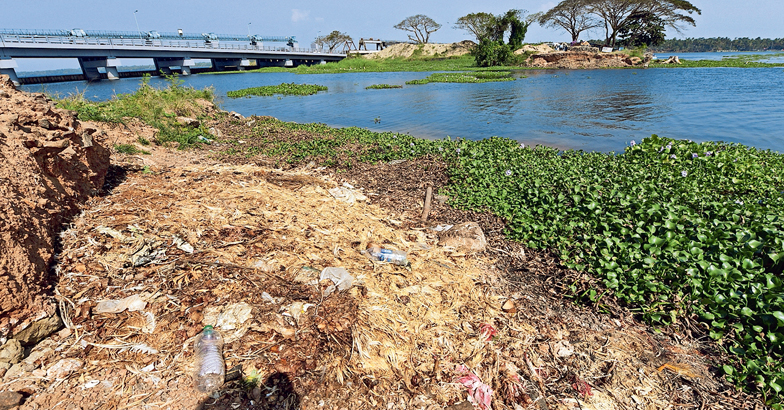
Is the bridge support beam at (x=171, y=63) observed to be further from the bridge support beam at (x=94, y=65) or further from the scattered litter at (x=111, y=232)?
the scattered litter at (x=111, y=232)

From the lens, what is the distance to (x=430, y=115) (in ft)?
55.2

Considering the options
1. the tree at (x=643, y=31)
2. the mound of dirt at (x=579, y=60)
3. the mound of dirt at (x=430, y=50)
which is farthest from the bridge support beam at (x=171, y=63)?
the tree at (x=643, y=31)

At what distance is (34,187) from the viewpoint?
3.07 m

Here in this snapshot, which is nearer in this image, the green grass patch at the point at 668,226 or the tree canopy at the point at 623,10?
the green grass patch at the point at 668,226

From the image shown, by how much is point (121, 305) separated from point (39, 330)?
0.44 metres

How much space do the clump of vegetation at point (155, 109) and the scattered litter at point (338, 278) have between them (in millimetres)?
7667

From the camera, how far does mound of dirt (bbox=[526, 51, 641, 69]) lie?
46.1 m

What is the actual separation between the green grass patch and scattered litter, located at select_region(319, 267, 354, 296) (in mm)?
2309

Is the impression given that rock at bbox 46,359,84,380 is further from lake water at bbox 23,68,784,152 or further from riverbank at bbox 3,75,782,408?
lake water at bbox 23,68,784,152

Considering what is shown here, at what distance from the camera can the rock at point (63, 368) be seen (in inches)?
83.8

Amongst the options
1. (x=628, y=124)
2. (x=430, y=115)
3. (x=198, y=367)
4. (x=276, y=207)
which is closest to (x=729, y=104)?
(x=628, y=124)

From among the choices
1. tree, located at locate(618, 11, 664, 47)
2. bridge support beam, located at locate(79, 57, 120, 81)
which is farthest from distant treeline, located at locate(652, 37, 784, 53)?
bridge support beam, located at locate(79, 57, 120, 81)

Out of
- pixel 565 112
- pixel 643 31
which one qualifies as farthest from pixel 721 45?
pixel 565 112

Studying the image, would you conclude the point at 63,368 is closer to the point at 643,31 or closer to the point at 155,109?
the point at 155,109
